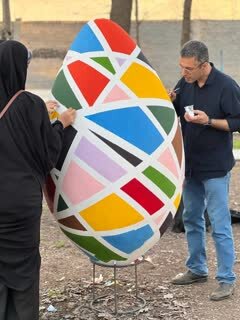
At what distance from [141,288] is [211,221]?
0.76 meters

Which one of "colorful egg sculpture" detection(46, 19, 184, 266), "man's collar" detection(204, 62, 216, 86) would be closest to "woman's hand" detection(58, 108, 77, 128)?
"colorful egg sculpture" detection(46, 19, 184, 266)

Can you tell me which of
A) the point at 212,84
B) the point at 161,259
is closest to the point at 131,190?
the point at 212,84

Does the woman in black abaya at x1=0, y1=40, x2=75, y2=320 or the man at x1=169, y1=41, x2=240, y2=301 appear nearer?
the woman in black abaya at x1=0, y1=40, x2=75, y2=320

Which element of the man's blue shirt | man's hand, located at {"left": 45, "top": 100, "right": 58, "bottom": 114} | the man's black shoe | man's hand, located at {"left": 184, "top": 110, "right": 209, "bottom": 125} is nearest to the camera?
man's hand, located at {"left": 45, "top": 100, "right": 58, "bottom": 114}

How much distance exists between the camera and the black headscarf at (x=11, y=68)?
3.02 m

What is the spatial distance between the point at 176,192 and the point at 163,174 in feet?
0.71

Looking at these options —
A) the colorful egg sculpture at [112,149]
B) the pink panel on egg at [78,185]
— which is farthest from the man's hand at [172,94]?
the pink panel on egg at [78,185]

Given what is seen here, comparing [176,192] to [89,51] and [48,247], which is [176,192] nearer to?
[89,51]

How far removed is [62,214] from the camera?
3.71m

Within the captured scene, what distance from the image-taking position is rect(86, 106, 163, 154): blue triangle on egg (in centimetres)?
352

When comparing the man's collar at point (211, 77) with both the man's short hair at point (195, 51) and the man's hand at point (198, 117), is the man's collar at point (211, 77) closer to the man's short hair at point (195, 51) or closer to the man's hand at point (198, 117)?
the man's short hair at point (195, 51)

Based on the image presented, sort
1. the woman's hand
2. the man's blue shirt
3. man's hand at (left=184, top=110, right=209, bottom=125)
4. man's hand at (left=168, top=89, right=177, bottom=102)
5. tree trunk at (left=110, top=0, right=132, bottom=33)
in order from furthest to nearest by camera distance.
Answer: tree trunk at (left=110, top=0, right=132, bottom=33) < man's hand at (left=168, top=89, right=177, bottom=102) < the man's blue shirt < man's hand at (left=184, top=110, right=209, bottom=125) < the woman's hand

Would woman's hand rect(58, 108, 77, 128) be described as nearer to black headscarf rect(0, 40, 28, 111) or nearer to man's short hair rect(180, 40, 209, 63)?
black headscarf rect(0, 40, 28, 111)

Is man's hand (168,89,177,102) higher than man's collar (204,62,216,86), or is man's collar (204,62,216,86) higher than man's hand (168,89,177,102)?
man's collar (204,62,216,86)
